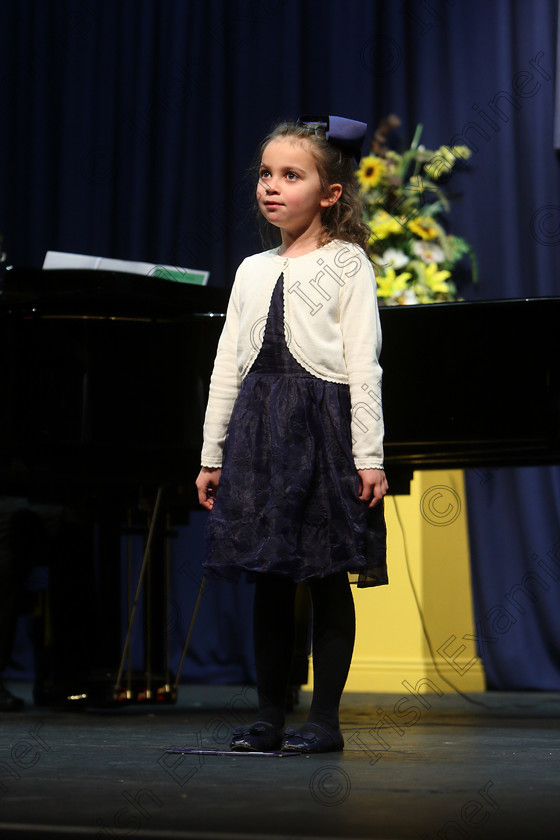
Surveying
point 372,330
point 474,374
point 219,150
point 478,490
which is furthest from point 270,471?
point 219,150

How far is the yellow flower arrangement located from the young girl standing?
1675mm

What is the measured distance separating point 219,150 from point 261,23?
0.55m

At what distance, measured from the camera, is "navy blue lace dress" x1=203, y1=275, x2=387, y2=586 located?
6.20 feet

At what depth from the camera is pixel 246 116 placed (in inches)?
184

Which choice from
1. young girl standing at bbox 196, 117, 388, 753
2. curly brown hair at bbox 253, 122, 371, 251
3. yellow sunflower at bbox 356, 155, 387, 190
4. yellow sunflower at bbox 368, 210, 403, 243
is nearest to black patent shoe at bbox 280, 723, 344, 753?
young girl standing at bbox 196, 117, 388, 753

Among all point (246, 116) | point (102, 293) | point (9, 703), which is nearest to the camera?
point (102, 293)

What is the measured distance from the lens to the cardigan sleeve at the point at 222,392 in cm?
202

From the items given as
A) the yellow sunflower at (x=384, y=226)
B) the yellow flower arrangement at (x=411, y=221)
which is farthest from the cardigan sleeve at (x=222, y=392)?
the yellow sunflower at (x=384, y=226)

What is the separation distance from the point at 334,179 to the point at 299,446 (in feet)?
1.64

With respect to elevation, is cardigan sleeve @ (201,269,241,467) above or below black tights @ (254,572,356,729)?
above

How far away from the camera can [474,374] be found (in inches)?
105

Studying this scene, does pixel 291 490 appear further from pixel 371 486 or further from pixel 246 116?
pixel 246 116
